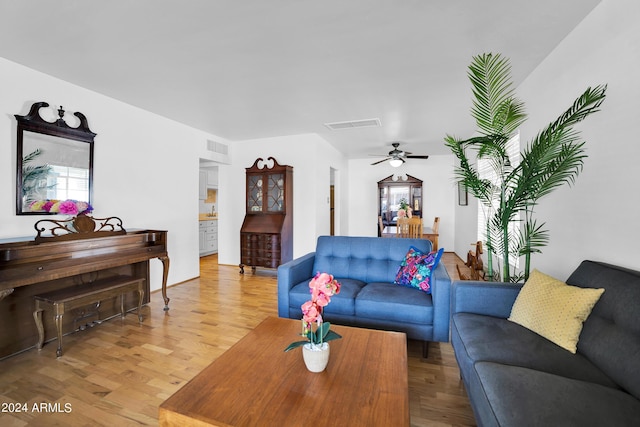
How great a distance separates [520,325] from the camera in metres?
1.70

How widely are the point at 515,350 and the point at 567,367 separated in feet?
0.65

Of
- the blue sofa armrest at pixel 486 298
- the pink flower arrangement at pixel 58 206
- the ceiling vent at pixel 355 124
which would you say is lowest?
the blue sofa armrest at pixel 486 298

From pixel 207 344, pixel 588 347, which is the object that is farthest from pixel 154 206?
pixel 588 347

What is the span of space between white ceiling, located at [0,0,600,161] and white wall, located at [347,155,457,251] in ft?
11.8

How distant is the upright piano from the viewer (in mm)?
2131

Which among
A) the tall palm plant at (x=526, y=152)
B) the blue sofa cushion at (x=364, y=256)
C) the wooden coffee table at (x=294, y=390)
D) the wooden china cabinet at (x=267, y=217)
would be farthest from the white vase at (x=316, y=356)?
the wooden china cabinet at (x=267, y=217)

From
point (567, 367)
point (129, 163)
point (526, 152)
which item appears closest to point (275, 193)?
point (129, 163)

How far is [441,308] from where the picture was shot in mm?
2143

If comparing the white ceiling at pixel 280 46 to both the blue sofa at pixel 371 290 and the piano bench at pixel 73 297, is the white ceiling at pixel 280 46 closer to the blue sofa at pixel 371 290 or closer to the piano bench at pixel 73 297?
the blue sofa at pixel 371 290

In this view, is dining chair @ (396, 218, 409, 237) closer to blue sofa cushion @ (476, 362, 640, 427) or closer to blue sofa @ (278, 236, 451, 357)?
blue sofa @ (278, 236, 451, 357)

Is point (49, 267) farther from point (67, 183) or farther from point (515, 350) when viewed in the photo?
point (515, 350)

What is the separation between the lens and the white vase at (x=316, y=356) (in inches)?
51.5

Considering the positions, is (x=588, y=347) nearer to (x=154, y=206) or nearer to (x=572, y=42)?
(x=572, y=42)

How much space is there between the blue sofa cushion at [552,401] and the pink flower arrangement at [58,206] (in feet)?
12.1
